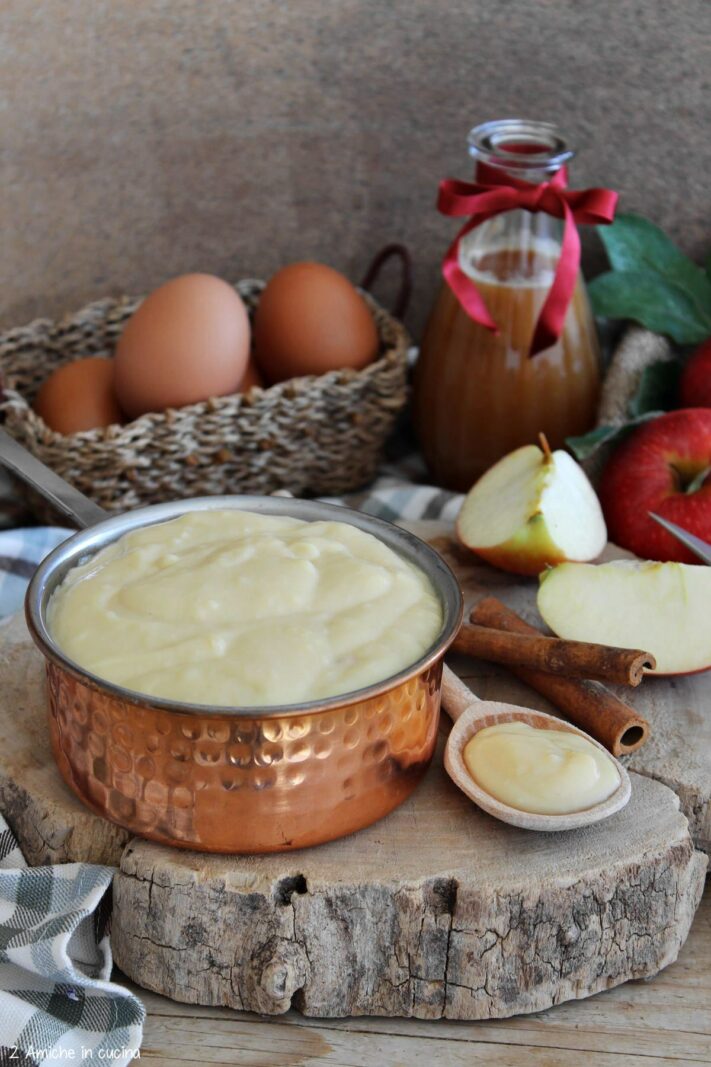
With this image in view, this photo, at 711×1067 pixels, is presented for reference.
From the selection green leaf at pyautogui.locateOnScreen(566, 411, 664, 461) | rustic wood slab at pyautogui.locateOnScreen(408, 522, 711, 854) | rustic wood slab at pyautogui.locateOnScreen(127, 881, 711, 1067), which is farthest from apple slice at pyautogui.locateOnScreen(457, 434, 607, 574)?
rustic wood slab at pyautogui.locateOnScreen(127, 881, 711, 1067)

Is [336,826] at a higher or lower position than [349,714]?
lower

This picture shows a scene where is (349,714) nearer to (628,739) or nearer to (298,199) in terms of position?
(628,739)

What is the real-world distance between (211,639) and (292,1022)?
0.35 metres

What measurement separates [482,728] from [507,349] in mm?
706

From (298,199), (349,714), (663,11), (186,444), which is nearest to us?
(349,714)

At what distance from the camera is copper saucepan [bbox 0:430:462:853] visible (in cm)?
96

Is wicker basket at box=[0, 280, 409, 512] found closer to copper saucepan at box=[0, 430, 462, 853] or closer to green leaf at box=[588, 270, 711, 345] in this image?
green leaf at box=[588, 270, 711, 345]

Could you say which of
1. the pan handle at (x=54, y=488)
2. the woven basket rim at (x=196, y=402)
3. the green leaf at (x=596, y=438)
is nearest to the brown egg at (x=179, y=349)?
the woven basket rim at (x=196, y=402)

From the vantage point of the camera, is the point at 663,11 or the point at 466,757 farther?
the point at 663,11

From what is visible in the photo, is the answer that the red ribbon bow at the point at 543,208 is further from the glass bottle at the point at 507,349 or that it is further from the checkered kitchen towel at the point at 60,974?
the checkered kitchen towel at the point at 60,974

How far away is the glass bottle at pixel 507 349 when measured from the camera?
1.66 metres

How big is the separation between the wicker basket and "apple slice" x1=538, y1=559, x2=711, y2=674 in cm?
55

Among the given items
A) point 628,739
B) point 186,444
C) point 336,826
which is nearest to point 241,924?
point 336,826

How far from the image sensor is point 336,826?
1.03 meters
